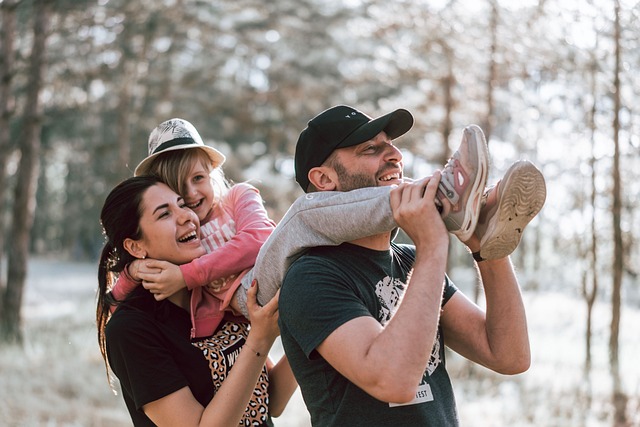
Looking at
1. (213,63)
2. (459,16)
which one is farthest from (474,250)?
(213,63)

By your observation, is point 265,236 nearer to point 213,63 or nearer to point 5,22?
point 5,22

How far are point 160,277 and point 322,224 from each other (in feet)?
2.21

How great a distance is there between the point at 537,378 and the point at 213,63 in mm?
15334

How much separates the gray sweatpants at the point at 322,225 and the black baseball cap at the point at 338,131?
19cm

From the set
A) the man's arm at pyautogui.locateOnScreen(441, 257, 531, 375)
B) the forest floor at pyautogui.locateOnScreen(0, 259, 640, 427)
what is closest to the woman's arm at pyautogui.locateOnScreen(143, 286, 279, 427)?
the man's arm at pyautogui.locateOnScreen(441, 257, 531, 375)

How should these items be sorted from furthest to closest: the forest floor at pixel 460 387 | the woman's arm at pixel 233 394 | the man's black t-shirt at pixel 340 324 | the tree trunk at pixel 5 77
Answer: the tree trunk at pixel 5 77 → the forest floor at pixel 460 387 → the woman's arm at pixel 233 394 → the man's black t-shirt at pixel 340 324

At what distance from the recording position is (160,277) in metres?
2.64

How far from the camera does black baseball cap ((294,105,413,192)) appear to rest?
250 centimetres

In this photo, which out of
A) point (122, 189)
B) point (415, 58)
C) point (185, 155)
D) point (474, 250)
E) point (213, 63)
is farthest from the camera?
point (213, 63)

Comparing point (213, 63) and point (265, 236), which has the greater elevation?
point (265, 236)

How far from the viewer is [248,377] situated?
8.19 feet

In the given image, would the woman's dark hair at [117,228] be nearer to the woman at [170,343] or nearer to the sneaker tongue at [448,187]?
the woman at [170,343]

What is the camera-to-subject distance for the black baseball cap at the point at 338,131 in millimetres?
2498

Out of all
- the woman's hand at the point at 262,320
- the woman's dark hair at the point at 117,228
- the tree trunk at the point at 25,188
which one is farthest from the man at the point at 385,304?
the tree trunk at the point at 25,188
